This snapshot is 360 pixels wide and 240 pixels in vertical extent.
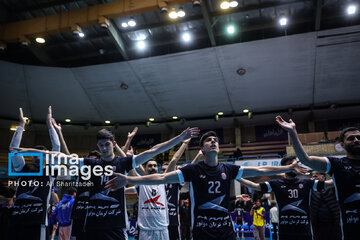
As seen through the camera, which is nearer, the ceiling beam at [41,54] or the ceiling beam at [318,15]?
the ceiling beam at [318,15]

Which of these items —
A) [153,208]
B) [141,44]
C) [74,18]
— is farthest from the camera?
[141,44]

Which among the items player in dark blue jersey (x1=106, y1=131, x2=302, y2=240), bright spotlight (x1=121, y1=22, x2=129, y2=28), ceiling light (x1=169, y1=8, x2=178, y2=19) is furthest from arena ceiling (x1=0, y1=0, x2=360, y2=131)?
player in dark blue jersey (x1=106, y1=131, x2=302, y2=240)

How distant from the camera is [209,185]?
13.0 feet

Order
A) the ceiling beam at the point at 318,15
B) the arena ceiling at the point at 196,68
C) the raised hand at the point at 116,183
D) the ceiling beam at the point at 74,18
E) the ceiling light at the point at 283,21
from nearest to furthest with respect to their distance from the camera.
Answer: the raised hand at the point at 116,183
the ceiling beam at the point at 74,18
the ceiling beam at the point at 318,15
the ceiling light at the point at 283,21
the arena ceiling at the point at 196,68

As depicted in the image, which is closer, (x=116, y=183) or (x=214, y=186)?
(x=116, y=183)

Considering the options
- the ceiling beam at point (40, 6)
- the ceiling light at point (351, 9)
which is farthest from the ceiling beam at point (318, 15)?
the ceiling beam at point (40, 6)

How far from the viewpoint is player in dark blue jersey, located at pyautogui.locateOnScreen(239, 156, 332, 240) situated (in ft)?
16.3

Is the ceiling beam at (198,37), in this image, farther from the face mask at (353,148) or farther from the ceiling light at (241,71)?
the face mask at (353,148)

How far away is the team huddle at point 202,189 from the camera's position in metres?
3.54

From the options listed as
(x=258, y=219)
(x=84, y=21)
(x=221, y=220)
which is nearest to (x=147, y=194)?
(x=221, y=220)

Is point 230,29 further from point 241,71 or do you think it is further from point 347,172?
point 347,172

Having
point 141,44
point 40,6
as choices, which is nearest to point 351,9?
point 141,44

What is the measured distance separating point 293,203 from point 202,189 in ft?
7.10

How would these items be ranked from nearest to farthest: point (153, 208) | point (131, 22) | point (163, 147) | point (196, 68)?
point (163, 147) → point (153, 208) → point (131, 22) → point (196, 68)
